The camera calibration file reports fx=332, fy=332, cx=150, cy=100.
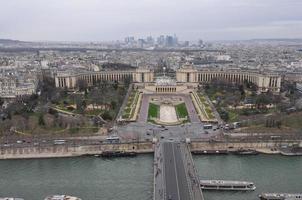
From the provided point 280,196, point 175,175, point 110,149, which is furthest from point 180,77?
point 280,196

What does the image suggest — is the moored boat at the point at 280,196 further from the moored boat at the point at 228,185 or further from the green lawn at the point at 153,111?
the green lawn at the point at 153,111

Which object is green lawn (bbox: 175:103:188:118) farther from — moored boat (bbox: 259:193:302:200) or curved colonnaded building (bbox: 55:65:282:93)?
moored boat (bbox: 259:193:302:200)

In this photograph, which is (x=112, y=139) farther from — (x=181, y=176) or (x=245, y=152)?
(x=245, y=152)

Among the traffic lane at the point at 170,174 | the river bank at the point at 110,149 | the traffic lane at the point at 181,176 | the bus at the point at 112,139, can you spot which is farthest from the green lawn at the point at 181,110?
the traffic lane at the point at 181,176

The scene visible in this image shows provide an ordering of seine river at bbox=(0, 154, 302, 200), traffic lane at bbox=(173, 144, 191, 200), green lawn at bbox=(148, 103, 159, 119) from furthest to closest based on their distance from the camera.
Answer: green lawn at bbox=(148, 103, 159, 119) → seine river at bbox=(0, 154, 302, 200) → traffic lane at bbox=(173, 144, 191, 200)

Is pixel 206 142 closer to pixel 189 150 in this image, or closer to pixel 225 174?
pixel 189 150

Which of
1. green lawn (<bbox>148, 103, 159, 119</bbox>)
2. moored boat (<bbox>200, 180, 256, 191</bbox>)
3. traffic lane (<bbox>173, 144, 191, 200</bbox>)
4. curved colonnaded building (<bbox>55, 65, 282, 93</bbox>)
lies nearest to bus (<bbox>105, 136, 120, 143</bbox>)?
traffic lane (<bbox>173, 144, 191, 200</bbox>)

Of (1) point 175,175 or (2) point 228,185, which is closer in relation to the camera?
(2) point 228,185
